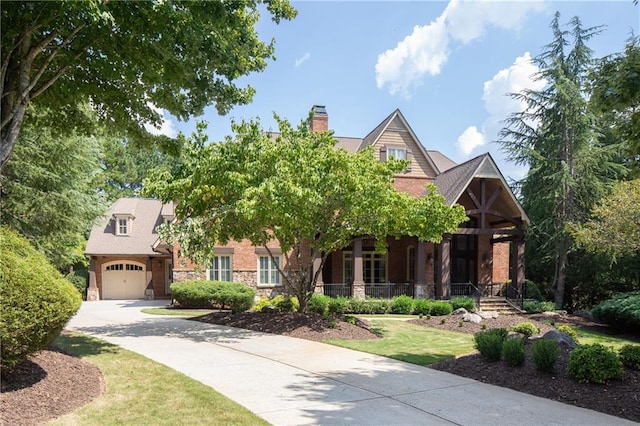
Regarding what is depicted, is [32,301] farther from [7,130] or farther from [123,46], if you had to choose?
[123,46]

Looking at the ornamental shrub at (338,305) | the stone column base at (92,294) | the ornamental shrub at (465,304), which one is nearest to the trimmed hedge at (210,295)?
the ornamental shrub at (338,305)

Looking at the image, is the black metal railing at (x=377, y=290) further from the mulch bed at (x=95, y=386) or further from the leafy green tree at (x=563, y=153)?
the mulch bed at (x=95, y=386)

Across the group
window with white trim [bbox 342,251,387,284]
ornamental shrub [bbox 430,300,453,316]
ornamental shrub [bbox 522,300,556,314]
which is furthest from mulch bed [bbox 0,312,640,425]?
window with white trim [bbox 342,251,387,284]

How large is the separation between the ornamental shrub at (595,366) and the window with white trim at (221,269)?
59.9ft

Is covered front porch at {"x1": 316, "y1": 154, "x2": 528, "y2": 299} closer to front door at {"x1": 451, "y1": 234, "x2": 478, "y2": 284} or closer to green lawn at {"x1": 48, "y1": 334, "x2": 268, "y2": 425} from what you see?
front door at {"x1": 451, "y1": 234, "x2": 478, "y2": 284}

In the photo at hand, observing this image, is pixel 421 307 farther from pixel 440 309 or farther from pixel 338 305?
pixel 338 305

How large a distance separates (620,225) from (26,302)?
17808 millimetres

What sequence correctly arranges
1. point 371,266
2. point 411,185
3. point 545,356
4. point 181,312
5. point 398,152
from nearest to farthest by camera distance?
point 545,356 < point 181,312 < point 398,152 < point 411,185 < point 371,266

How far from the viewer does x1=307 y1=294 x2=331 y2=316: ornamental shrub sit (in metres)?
15.8

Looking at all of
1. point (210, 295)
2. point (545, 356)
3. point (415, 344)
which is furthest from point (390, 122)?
point (545, 356)

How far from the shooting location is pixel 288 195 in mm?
11711

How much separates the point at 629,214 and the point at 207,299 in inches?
673

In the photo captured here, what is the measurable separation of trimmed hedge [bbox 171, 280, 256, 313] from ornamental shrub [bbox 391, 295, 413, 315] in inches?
257

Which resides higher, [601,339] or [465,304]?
[465,304]
